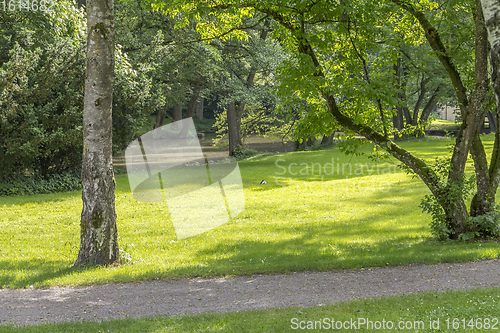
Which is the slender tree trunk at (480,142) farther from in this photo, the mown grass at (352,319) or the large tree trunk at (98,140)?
the large tree trunk at (98,140)

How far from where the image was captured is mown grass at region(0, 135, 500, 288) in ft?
26.5

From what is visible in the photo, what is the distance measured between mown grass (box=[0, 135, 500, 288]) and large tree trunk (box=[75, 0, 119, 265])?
1.79 feet

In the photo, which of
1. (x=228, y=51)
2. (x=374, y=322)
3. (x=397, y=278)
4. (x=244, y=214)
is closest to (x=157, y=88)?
(x=228, y=51)

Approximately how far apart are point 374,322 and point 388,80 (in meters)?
5.49

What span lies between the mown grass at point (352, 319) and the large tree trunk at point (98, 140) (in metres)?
3.06

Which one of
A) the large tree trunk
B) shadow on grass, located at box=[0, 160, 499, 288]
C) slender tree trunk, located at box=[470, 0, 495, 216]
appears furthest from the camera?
slender tree trunk, located at box=[470, 0, 495, 216]

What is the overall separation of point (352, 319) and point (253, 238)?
608 cm

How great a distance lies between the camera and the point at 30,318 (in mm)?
5832

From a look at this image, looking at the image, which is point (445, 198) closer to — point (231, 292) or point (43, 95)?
point (231, 292)

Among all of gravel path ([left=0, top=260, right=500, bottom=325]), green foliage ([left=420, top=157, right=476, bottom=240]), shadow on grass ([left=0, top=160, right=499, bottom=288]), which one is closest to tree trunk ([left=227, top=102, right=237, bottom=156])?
shadow on grass ([left=0, top=160, right=499, bottom=288])

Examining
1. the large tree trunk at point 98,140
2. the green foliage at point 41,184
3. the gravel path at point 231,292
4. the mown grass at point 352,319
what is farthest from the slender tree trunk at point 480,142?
the green foliage at point 41,184

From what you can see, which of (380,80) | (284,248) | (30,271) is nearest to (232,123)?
A: (284,248)

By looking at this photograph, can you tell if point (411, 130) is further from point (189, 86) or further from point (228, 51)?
point (189, 86)

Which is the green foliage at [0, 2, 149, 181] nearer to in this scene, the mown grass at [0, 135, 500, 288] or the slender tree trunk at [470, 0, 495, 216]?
the mown grass at [0, 135, 500, 288]
